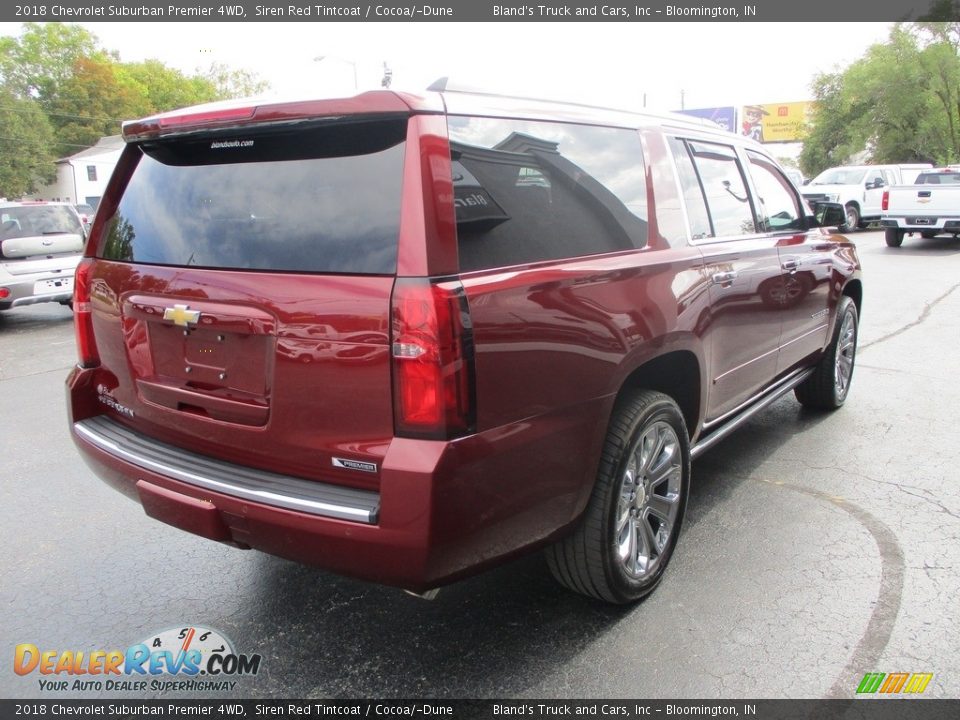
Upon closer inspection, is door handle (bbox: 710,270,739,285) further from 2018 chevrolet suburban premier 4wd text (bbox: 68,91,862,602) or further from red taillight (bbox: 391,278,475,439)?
red taillight (bbox: 391,278,475,439)

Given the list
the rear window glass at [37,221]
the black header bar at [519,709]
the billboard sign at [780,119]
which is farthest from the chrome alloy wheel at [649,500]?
the billboard sign at [780,119]

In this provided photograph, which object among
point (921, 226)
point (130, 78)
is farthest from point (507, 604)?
point (130, 78)

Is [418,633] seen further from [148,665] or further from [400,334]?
[400,334]

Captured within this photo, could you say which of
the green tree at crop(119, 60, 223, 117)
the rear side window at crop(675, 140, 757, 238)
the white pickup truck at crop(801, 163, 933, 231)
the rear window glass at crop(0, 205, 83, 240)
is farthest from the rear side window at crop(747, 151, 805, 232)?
the green tree at crop(119, 60, 223, 117)

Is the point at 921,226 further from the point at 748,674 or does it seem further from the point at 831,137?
the point at 831,137

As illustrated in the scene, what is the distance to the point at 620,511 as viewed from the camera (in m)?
2.90

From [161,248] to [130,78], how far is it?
88263mm

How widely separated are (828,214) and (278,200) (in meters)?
4.15

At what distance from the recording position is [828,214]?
17.0 feet

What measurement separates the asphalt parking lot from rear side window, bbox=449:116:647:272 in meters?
1.46

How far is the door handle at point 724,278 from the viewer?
11.3 feet

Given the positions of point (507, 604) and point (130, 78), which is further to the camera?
point (130, 78)

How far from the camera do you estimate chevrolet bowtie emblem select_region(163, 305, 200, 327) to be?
2463mm

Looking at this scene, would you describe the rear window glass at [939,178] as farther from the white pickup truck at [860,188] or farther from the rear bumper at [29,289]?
the rear bumper at [29,289]
